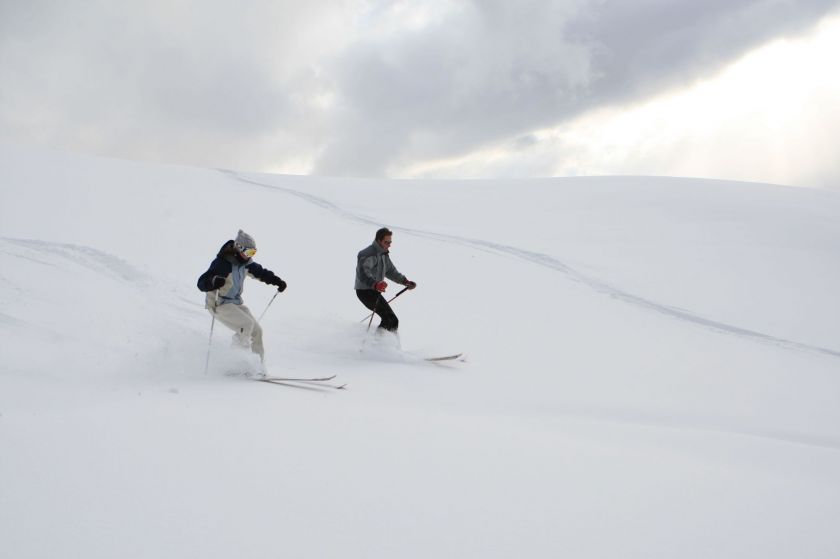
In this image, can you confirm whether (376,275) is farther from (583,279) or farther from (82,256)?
(583,279)

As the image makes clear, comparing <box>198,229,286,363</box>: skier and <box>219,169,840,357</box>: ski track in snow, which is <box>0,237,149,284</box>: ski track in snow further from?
<box>219,169,840,357</box>: ski track in snow

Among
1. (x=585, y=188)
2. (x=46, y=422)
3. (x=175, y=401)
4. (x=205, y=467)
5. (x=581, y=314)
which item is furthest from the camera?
(x=585, y=188)

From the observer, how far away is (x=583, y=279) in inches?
401

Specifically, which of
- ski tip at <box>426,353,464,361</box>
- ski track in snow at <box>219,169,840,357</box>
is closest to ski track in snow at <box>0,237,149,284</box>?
ski tip at <box>426,353,464,361</box>

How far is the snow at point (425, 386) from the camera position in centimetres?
270

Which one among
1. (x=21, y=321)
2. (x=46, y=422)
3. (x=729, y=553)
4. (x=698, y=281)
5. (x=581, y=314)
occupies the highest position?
(x=698, y=281)

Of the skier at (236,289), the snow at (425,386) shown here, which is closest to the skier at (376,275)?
the snow at (425,386)

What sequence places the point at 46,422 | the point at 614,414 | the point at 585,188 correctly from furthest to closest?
the point at 585,188, the point at 614,414, the point at 46,422

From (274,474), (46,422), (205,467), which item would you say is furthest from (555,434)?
(46,422)

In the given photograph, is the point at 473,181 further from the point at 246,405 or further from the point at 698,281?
the point at 246,405

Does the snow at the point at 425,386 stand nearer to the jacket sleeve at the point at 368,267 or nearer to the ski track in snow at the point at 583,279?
the ski track in snow at the point at 583,279

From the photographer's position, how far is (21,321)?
5.42 metres

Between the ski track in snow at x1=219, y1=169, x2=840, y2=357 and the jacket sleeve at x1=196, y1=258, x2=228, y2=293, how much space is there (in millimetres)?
6450

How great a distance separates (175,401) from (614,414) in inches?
144
